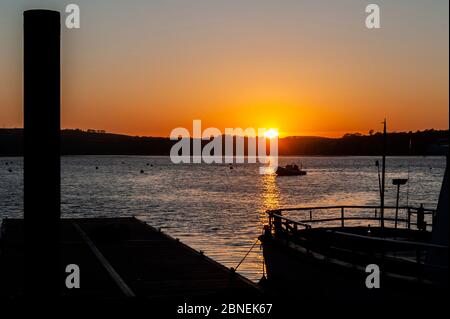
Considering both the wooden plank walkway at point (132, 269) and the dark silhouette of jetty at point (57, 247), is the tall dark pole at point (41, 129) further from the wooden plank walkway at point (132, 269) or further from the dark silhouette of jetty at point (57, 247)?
the wooden plank walkway at point (132, 269)

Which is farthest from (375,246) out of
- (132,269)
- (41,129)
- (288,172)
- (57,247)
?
(288,172)

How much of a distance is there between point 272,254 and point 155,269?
3918mm

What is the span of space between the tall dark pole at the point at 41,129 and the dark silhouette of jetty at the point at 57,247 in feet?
0.05

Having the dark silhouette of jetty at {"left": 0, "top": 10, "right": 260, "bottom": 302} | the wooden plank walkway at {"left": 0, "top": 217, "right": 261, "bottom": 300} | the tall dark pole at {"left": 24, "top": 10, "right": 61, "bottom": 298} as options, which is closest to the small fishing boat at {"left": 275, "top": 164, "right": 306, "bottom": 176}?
the dark silhouette of jetty at {"left": 0, "top": 10, "right": 260, "bottom": 302}

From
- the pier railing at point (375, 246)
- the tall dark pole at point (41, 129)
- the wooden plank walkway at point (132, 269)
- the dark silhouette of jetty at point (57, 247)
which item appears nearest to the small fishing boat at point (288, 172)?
the dark silhouette of jetty at point (57, 247)

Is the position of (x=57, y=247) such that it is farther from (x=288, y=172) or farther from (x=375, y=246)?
(x=288, y=172)

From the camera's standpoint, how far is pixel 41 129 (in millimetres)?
10539

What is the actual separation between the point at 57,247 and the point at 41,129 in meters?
1.99

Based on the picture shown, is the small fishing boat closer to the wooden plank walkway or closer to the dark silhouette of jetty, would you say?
the dark silhouette of jetty

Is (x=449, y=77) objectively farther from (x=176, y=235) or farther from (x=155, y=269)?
(x=176, y=235)

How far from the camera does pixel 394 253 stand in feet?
60.3

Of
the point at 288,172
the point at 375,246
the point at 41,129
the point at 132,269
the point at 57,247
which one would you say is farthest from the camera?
the point at 288,172
